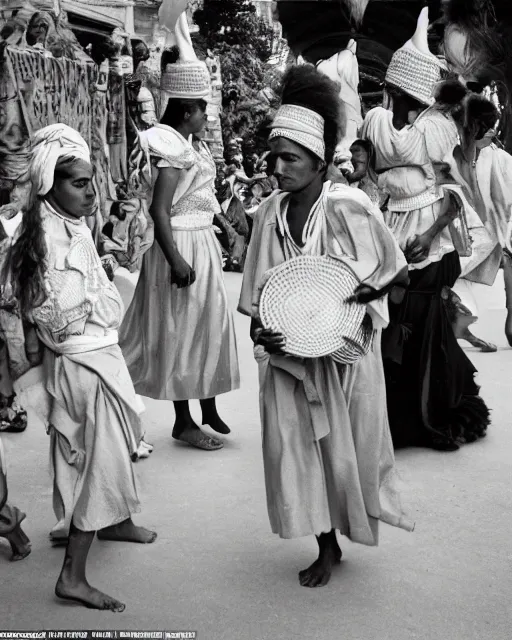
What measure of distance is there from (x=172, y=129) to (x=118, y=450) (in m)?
2.38

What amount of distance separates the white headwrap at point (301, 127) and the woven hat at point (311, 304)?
1.47 ft

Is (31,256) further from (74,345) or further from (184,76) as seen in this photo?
(184,76)

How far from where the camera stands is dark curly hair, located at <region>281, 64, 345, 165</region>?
3674 mm

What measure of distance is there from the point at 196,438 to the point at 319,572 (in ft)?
6.51

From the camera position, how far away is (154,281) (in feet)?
18.6

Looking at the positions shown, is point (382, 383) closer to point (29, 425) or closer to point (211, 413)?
point (211, 413)

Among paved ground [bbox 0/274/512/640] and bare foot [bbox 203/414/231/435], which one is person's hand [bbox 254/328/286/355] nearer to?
paved ground [bbox 0/274/512/640]

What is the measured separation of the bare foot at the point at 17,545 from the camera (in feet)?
13.0

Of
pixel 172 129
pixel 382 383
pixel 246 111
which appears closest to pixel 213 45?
pixel 246 111

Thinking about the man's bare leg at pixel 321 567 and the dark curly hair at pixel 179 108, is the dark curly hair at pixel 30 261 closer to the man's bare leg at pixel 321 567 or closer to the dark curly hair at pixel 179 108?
the man's bare leg at pixel 321 567

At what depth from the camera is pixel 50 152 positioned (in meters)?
3.61

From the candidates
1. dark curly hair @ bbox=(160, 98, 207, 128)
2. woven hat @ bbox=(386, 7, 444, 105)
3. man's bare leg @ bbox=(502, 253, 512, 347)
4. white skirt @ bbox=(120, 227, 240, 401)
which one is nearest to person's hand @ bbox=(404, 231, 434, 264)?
woven hat @ bbox=(386, 7, 444, 105)

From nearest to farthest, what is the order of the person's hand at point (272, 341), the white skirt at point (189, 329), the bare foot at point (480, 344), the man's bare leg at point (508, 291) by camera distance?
the person's hand at point (272, 341) < the white skirt at point (189, 329) < the bare foot at point (480, 344) < the man's bare leg at point (508, 291)

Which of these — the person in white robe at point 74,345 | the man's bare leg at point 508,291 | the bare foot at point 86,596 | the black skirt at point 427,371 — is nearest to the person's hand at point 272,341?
the person in white robe at point 74,345
